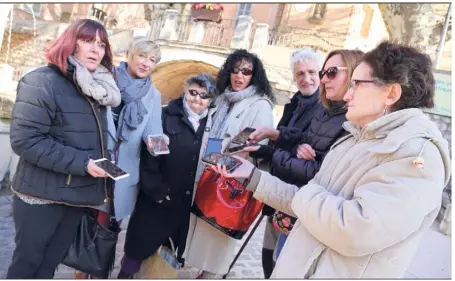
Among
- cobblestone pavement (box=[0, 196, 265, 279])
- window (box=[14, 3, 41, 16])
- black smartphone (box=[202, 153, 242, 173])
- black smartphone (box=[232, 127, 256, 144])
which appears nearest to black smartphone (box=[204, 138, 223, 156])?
black smartphone (box=[232, 127, 256, 144])

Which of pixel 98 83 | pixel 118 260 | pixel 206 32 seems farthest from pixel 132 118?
pixel 206 32

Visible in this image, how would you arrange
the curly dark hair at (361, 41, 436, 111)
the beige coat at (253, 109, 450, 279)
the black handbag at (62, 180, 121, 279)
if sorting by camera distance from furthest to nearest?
the black handbag at (62, 180, 121, 279)
the curly dark hair at (361, 41, 436, 111)
the beige coat at (253, 109, 450, 279)

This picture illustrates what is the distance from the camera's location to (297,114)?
245 cm

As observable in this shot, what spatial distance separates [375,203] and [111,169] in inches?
52.1

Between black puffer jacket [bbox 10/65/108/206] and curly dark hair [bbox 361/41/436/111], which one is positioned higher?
curly dark hair [bbox 361/41/436/111]

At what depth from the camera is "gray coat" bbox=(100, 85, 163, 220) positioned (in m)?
2.41

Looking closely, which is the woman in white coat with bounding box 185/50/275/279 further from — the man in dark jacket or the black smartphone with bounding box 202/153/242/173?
the black smartphone with bounding box 202/153/242/173

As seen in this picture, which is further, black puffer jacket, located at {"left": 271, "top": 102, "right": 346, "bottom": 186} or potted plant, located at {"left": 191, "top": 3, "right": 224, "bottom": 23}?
potted plant, located at {"left": 191, "top": 3, "right": 224, "bottom": 23}

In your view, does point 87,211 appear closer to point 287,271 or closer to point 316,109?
point 287,271

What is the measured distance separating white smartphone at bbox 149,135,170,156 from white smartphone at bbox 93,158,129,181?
41cm

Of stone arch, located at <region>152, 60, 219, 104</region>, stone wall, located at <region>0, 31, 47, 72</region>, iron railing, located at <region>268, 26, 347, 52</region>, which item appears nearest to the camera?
iron railing, located at <region>268, 26, 347, 52</region>

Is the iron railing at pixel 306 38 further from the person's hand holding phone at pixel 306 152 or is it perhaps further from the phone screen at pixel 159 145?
the person's hand holding phone at pixel 306 152

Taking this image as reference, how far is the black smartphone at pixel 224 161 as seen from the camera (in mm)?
1712

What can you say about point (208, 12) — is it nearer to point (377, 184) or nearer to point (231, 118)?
point (231, 118)
